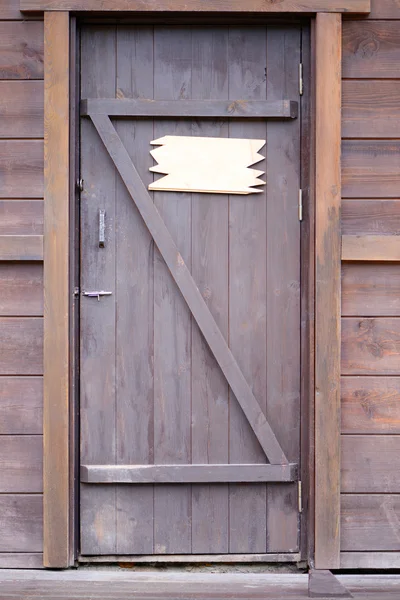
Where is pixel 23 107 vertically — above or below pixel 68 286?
above

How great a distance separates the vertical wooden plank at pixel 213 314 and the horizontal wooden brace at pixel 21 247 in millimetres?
663

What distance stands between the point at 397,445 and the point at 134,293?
131 centimetres

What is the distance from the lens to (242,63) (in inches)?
99.6

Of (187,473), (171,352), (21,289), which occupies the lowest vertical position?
(187,473)

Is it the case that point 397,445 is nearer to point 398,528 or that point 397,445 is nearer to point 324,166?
point 398,528

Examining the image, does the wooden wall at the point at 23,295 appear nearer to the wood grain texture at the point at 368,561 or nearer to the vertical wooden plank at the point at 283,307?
the vertical wooden plank at the point at 283,307

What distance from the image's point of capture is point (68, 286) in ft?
7.96

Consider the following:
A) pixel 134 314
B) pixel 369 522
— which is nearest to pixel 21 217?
pixel 134 314

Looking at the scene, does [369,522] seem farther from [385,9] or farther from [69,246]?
[385,9]

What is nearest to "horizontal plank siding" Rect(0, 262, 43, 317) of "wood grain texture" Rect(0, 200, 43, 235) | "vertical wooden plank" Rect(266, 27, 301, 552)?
"wood grain texture" Rect(0, 200, 43, 235)

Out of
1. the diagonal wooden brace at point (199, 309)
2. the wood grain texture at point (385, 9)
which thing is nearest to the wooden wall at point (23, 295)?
the diagonal wooden brace at point (199, 309)

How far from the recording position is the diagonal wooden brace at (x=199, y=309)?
2.49 meters

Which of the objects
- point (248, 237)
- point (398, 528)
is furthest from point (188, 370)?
point (398, 528)

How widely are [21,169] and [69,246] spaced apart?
387 mm
